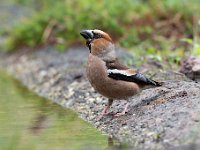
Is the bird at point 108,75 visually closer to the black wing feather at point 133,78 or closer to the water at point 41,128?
the black wing feather at point 133,78

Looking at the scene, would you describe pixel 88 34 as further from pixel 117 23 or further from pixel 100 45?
pixel 117 23

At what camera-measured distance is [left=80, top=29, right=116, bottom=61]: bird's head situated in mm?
8547

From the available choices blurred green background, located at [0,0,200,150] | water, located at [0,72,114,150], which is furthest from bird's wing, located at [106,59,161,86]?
blurred green background, located at [0,0,200,150]

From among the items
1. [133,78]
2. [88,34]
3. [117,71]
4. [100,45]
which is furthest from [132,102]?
[88,34]

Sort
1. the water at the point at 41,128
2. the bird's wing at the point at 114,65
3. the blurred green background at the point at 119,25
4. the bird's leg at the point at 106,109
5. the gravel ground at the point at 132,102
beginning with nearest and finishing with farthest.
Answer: the gravel ground at the point at 132,102, the water at the point at 41,128, the bird's wing at the point at 114,65, the bird's leg at the point at 106,109, the blurred green background at the point at 119,25

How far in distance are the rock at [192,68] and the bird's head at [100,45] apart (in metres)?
1.67

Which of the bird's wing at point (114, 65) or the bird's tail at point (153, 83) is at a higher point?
the bird's wing at point (114, 65)

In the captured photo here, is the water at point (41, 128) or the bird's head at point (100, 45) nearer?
the water at point (41, 128)

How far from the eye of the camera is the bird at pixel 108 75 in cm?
832

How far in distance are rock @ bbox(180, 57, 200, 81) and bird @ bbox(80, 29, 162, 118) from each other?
1.18 metres

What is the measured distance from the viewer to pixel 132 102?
9039 millimetres

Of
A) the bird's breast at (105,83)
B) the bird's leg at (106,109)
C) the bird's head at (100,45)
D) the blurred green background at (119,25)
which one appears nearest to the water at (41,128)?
the bird's leg at (106,109)

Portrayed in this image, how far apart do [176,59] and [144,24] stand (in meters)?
3.55

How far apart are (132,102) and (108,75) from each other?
0.86 m
